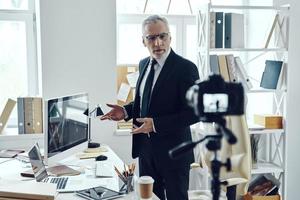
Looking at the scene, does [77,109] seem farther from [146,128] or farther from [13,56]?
[13,56]

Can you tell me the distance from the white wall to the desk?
0.52m

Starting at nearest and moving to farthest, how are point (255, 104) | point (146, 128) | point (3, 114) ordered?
point (146, 128), point (3, 114), point (255, 104)

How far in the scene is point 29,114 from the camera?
2967 millimetres

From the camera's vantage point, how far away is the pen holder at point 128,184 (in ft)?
A: 5.96

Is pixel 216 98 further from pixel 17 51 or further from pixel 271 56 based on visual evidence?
pixel 17 51

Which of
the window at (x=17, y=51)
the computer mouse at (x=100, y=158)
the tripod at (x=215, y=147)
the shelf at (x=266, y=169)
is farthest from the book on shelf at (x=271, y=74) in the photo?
the tripod at (x=215, y=147)

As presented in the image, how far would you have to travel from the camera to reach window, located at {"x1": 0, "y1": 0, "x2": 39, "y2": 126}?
314cm

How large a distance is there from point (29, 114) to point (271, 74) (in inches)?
76.4

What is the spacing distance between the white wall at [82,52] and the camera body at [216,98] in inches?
82.8

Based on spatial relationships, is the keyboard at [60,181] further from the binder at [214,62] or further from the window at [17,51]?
the binder at [214,62]

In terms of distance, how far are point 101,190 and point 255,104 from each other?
2142 millimetres

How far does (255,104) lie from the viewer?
11.6ft

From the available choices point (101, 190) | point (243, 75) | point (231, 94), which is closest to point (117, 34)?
point (243, 75)

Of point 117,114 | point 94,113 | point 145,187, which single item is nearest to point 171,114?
point 117,114
